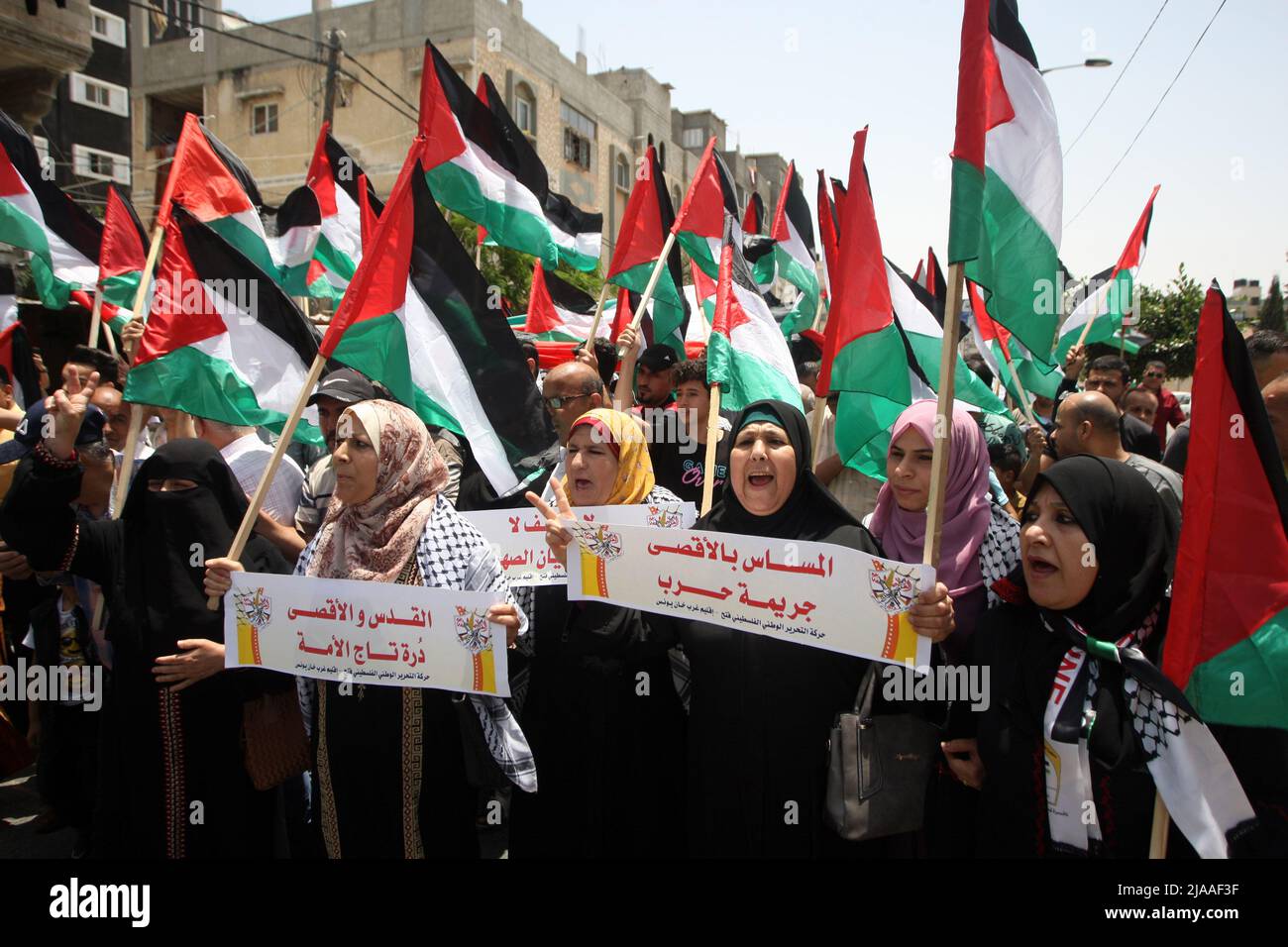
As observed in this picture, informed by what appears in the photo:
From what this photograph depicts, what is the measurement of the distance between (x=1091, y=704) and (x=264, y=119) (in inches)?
1125

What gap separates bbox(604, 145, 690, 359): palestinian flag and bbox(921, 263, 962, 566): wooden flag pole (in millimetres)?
3207

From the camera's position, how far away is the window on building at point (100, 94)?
83.8ft

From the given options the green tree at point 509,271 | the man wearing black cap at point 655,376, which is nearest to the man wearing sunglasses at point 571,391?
the man wearing black cap at point 655,376

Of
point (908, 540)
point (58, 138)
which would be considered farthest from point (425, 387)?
point (58, 138)

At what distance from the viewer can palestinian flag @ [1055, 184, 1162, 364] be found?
7.64 m

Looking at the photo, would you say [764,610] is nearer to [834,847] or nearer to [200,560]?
[834,847]

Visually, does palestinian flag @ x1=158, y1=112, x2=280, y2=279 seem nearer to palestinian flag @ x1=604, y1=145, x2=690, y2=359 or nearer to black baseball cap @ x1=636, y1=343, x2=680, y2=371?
palestinian flag @ x1=604, y1=145, x2=690, y2=359

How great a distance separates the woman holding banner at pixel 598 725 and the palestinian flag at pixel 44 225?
4251mm

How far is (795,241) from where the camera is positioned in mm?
7613

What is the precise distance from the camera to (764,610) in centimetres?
252

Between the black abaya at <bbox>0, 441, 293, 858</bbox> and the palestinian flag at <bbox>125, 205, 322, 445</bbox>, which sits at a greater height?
the palestinian flag at <bbox>125, 205, 322, 445</bbox>

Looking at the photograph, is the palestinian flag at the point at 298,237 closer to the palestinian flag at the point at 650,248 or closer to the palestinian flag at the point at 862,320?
the palestinian flag at the point at 650,248

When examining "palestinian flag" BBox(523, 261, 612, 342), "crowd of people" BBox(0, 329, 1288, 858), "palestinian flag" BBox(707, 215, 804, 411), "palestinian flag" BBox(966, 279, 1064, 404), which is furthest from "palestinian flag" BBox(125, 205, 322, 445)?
"palestinian flag" BBox(523, 261, 612, 342)
